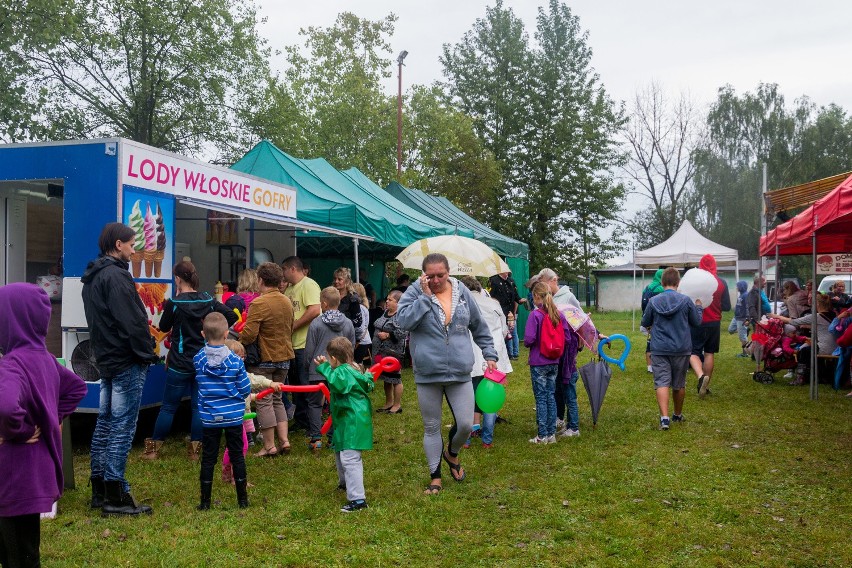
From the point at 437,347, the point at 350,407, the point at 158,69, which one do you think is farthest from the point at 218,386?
the point at 158,69

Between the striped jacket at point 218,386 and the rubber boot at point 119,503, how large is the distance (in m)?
0.69

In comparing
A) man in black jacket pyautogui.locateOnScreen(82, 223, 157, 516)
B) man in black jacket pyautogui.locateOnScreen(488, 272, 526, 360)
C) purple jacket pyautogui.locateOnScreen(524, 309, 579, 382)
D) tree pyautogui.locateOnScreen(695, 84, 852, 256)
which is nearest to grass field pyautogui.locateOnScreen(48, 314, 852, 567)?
man in black jacket pyautogui.locateOnScreen(82, 223, 157, 516)

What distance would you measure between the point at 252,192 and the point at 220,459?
139 inches

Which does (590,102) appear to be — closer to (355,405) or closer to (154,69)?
(154,69)

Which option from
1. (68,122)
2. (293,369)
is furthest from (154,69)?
(293,369)

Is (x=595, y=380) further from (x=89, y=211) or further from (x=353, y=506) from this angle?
(x=89, y=211)

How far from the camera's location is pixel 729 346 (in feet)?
62.0

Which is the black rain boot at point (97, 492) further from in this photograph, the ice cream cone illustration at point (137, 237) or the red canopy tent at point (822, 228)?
the red canopy tent at point (822, 228)

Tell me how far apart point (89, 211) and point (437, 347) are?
10.9 feet

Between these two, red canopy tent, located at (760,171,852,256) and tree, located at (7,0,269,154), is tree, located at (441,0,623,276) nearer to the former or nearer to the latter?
tree, located at (7,0,269,154)

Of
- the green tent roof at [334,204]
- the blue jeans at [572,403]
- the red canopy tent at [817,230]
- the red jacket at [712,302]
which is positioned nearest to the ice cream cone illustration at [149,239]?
the green tent roof at [334,204]

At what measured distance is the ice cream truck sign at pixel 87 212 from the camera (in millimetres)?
6387

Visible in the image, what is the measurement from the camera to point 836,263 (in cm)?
1362

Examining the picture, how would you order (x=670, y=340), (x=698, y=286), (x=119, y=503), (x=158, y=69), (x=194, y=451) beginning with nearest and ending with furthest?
1. (x=119, y=503)
2. (x=194, y=451)
3. (x=670, y=340)
4. (x=698, y=286)
5. (x=158, y=69)
